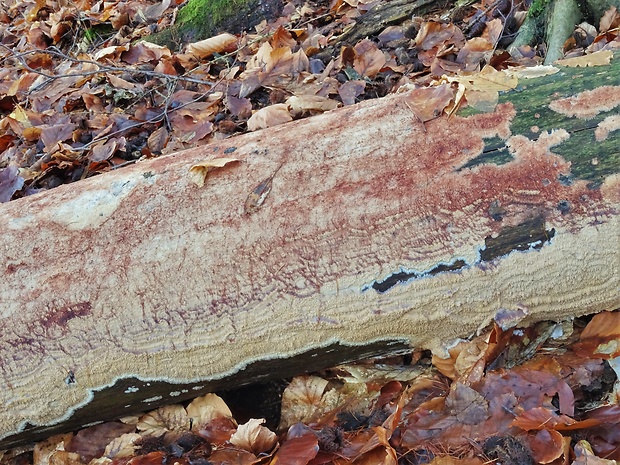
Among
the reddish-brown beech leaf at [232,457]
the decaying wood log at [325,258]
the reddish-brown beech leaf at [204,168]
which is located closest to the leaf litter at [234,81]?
the decaying wood log at [325,258]

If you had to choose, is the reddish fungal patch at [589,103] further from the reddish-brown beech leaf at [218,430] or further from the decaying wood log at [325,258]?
the reddish-brown beech leaf at [218,430]

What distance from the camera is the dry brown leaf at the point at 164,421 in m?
1.82

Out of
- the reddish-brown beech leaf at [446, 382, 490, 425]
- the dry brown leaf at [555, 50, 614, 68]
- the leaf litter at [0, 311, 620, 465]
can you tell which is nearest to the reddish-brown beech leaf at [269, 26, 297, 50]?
the dry brown leaf at [555, 50, 614, 68]

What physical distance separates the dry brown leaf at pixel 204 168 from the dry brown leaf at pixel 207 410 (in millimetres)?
727

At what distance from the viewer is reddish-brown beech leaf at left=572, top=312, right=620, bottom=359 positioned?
1.57 m

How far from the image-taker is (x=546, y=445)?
4.43 ft

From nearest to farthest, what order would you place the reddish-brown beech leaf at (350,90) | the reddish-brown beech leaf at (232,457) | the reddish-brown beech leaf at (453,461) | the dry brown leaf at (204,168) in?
the reddish-brown beech leaf at (453,461)
the reddish-brown beech leaf at (232,457)
the dry brown leaf at (204,168)
the reddish-brown beech leaf at (350,90)

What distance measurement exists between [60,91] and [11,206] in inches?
92.3

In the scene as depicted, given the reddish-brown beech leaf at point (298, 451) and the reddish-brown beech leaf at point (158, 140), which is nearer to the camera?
the reddish-brown beech leaf at point (298, 451)

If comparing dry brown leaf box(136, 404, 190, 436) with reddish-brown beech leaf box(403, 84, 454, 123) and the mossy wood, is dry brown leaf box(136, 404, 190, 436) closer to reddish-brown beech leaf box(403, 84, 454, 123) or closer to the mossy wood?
reddish-brown beech leaf box(403, 84, 454, 123)

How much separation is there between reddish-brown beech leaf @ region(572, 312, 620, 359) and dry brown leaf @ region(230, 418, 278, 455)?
3.23 feet

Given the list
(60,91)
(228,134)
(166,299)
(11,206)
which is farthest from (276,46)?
(166,299)

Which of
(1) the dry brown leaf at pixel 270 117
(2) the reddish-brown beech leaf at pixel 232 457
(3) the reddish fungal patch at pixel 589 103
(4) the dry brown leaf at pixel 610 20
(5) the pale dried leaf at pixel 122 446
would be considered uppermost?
(3) the reddish fungal patch at pixel 589 103

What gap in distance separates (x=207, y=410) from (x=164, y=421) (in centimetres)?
17
